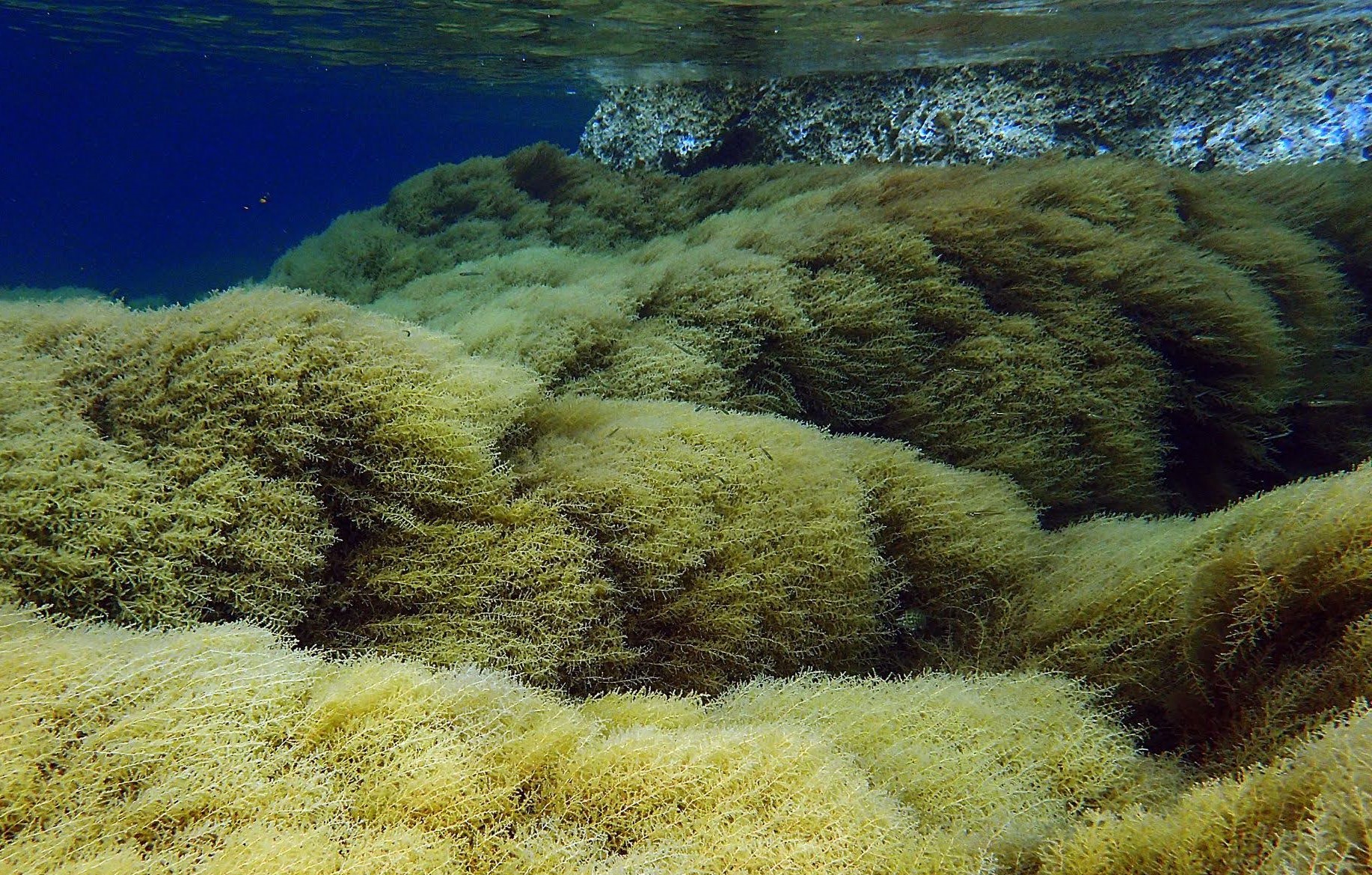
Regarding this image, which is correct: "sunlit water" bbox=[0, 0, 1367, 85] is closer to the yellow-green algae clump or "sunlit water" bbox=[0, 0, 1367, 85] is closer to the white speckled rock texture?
the white speckled rock texture

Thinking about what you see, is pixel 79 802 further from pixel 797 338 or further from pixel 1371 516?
pixel 797 338

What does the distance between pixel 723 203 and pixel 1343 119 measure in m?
7.16

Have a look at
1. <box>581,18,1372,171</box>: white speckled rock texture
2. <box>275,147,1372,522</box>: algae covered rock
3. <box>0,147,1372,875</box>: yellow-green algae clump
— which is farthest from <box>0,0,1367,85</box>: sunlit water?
<box>0,147,1372,875</box>: yellow-green algae clump

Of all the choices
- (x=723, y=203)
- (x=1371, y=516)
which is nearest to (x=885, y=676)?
(x=1371, y=516)

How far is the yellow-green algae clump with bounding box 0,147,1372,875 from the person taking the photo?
1417mm

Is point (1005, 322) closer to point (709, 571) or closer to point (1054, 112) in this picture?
point (709, 571)

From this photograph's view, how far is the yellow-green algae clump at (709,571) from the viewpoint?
1417mm

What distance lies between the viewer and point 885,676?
10.1 ft

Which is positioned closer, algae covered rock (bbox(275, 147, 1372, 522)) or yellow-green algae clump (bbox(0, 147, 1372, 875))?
yellow-green algae clump (bbox(0, 147, 1372, 875))

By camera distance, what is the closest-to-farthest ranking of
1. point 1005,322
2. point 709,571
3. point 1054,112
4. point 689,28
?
point 709,571 < point 1005,322 < point 1054,112 < point 689,28

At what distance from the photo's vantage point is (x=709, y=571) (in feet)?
9.53

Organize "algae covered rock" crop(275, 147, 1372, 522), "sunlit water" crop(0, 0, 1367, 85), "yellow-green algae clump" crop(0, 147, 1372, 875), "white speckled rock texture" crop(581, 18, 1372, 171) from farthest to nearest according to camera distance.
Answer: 1. "sunlit water" crop(0, 0, 1367, 85)
2. "white speckled rock texture" crop(581, 18, 1372, 171)
3. "algae covered rock" crop(275, 147, 1372, 522)
4. "yellow-green algae clump" crop(0, 147, 1372, 875)

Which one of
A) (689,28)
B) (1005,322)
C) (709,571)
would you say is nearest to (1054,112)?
(1005,322)

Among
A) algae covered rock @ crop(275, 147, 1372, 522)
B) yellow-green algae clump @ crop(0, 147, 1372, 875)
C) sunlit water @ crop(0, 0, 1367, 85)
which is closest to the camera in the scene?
yellow-green algae clump @ crop(0, 147, 1372, 875)
